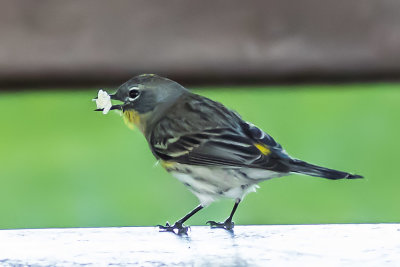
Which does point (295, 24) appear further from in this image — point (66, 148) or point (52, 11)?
point (66, 148)

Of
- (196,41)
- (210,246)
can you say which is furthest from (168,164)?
(196,41)

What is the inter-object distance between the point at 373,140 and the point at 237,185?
A: 1492 mm

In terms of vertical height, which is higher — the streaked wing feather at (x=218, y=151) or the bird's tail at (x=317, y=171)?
the streaked wing feather at (x=218, y=151)

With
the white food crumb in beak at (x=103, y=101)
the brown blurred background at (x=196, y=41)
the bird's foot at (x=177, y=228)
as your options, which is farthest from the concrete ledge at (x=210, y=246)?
the brown blurred background at (x=196, y=41)

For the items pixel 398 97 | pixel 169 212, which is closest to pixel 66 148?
pixel 169 212

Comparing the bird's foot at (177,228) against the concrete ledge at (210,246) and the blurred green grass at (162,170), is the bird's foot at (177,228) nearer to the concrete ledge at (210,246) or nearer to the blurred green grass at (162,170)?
the concrete ledge at (210,246)

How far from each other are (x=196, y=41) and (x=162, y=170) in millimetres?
616

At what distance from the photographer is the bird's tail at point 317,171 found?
3.90 ft

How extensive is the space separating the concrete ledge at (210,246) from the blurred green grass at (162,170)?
840 millimetres

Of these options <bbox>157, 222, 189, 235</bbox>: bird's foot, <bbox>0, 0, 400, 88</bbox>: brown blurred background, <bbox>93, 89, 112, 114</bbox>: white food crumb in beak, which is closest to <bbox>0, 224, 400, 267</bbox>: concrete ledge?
<bbox>157, 222, 189, 235</bbox>: bird's foot

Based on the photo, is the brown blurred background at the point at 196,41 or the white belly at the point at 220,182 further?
the brown blurred background at the point at 196,41

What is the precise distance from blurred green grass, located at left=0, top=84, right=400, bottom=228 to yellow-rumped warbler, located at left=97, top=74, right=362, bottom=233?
72 centimetres

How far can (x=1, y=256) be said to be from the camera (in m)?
1.19

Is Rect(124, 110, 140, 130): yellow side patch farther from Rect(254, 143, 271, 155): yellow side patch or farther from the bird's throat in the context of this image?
Rect(254, 143, 271, 155): yellow side patch
